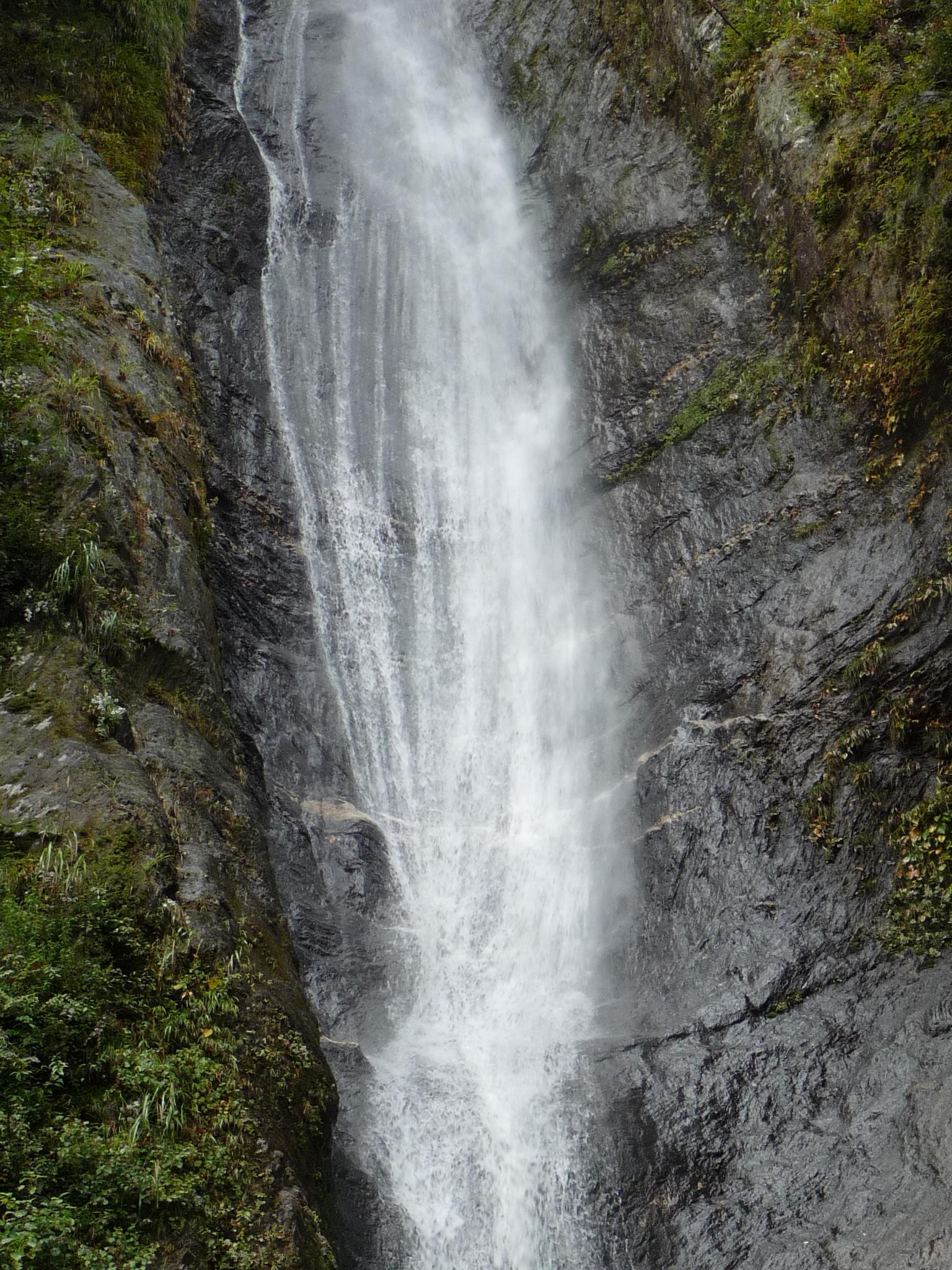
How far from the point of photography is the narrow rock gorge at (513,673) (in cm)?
620

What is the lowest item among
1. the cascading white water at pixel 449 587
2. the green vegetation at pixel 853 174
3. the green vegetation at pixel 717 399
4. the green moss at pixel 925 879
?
the cascading white water at pixel 449 587

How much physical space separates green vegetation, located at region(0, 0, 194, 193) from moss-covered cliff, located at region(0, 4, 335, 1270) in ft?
8.97

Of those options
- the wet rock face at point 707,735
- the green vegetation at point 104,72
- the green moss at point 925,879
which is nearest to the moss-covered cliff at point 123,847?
the wet rock face at point 707,735

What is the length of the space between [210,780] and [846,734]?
597cm

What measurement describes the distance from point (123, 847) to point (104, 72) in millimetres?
12761

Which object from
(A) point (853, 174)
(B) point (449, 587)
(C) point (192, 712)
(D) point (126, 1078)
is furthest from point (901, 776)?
(D) point (126, 1078)

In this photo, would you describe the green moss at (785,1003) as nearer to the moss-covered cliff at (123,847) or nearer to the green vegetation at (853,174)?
the moss-covered cliff at (123,847)

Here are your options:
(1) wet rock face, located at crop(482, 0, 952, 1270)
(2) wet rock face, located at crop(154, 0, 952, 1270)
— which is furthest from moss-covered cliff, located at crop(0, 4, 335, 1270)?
(1) wet rock face, located at crop(482, 0, 952, 1270)

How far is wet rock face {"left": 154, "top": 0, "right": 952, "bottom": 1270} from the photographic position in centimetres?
756

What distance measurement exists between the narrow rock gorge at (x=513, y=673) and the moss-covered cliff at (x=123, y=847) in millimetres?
36

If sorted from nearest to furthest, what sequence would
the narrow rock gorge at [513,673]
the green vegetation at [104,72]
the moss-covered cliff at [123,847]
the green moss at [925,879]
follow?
the moss-covered cliff at [123,847]
the narrow rock gorge at [513,673]
the green moss at [925,879]
the green vegetation at [104,72]

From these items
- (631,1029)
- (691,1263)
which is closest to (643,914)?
(631,1029)

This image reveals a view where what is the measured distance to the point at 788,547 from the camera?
10.4 metres

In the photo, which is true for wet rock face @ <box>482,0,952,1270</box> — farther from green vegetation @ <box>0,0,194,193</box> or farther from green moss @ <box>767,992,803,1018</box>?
green vegetation @ <box>0,0,194,193</box>
